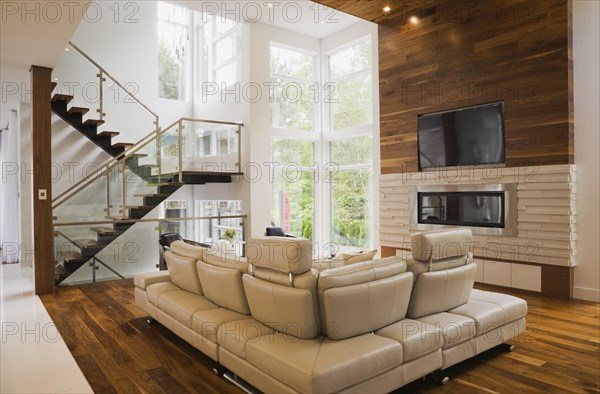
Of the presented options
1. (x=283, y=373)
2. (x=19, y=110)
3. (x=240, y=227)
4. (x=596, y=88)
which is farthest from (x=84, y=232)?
(x=596, y=88)

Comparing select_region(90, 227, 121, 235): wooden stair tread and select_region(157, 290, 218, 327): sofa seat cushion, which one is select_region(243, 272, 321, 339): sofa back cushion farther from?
select_region(90, 227, 121, 235): wooden stair tread

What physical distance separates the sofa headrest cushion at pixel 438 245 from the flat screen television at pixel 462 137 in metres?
2.82

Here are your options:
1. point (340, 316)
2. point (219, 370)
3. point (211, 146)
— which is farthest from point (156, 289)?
point (211, 146)

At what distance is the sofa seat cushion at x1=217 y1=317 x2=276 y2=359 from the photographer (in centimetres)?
277

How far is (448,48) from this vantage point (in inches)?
245

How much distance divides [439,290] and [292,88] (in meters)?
6.86

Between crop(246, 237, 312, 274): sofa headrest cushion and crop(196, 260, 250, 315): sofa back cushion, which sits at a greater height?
crop(246, 237, 312, 274): sofa headrest cushion

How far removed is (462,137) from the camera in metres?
6.14

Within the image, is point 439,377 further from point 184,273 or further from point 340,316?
point 184,273

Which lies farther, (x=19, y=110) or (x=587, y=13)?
(x=19, y=110)

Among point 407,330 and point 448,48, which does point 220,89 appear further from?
point 407,330

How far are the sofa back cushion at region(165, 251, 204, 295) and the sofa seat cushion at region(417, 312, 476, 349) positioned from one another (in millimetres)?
1939

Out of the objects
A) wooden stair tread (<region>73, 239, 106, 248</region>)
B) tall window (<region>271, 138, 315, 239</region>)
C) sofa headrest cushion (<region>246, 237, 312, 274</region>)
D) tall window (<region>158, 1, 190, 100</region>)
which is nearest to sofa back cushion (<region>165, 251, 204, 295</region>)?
sofa headrest cushion (<region>246, 237, 312, 274</region>)

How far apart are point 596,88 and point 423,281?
12.3 feet
